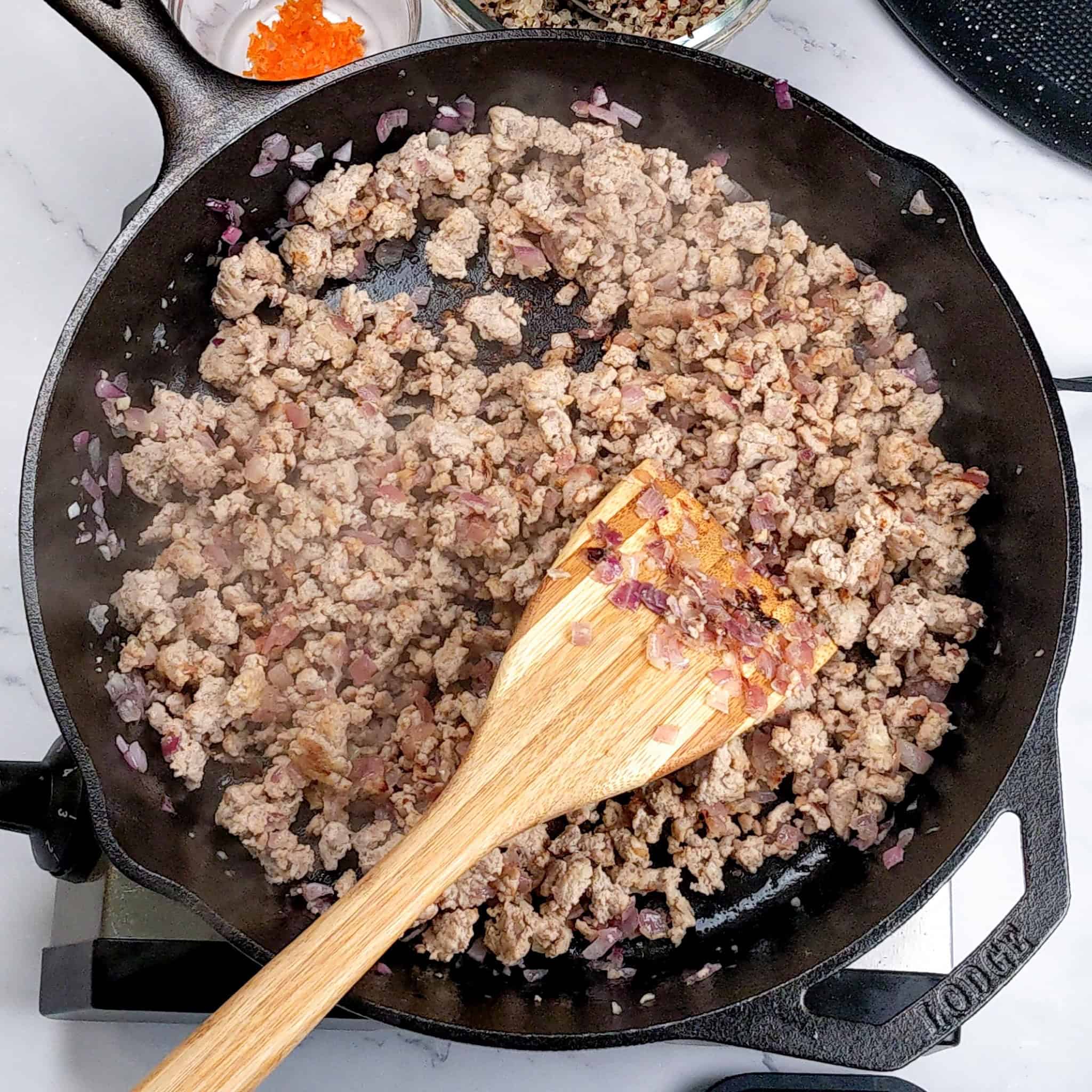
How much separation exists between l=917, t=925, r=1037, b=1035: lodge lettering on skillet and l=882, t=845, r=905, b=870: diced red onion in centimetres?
24

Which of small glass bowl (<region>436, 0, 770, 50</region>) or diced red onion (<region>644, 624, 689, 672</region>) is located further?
small glass bowl (<region>436, 0, 770, 50</region>)

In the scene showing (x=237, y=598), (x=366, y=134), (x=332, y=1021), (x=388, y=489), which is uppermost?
(x=366, y=134)

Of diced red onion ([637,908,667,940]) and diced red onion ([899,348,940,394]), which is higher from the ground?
diced red onion ([899,348,940,394])

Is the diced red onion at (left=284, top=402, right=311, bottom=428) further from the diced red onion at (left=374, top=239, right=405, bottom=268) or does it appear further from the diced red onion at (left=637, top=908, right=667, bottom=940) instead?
the diced red onion at (left=637, top=908, right=667, bottom=940)

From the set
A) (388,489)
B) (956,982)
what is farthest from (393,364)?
(956,982)

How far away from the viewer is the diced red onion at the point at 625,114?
1799 mm

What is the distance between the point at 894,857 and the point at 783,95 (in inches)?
45.5

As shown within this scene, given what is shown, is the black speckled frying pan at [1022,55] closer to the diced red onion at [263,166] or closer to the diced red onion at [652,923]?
the diced red onion at [263,166]

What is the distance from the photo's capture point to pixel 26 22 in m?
1.95

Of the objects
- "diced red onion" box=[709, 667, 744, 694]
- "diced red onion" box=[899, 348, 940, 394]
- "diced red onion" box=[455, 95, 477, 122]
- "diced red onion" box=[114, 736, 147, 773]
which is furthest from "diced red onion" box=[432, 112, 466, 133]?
"diced red onion" box=[114, 736, 147, 773]

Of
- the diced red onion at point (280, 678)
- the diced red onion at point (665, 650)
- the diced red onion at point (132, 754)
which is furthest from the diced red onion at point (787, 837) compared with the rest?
the diced red onion at point (132, 754)

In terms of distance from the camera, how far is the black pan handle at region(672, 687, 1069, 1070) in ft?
4.62

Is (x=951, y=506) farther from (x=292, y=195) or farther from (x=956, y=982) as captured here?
(x=292, y=195)

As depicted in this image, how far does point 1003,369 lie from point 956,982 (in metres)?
0.89
